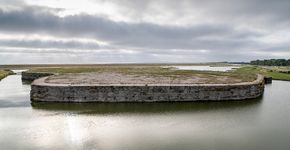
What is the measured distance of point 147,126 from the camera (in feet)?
60.8

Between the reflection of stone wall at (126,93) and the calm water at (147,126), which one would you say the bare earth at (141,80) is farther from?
the calm water at (147,126)

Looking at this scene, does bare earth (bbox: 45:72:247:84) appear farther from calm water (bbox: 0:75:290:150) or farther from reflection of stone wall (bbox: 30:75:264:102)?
calm water (bbox: 0:75:290:150)

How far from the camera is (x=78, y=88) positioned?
2805 cm

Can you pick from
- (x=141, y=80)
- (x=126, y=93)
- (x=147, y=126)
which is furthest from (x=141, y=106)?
(x=141, y=80)

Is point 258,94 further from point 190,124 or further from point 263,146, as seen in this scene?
point 263,146

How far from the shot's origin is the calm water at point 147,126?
1491 cm

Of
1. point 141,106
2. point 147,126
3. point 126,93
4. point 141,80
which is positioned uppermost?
point 141,80

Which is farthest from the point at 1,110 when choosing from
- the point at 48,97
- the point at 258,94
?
the point at 258,94

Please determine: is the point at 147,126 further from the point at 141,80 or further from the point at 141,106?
the point at 141,80

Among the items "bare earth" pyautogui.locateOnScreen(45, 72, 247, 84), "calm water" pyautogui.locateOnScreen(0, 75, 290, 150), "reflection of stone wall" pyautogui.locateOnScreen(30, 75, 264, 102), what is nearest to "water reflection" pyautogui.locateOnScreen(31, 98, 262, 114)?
"calm water" pyautogui.locateOnScreen(0, 75, 290, 150)

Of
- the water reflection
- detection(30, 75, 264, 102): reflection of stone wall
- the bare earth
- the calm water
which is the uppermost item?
the bare earth

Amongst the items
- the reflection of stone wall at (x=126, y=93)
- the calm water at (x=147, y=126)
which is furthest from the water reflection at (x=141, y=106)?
the reflection of stone wall at (x=126, y=93)

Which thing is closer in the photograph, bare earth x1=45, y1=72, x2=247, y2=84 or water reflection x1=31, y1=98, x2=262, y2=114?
water reflection x1=31, y1=98, x2=262, y2=114

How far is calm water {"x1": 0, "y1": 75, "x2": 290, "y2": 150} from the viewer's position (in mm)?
14906
